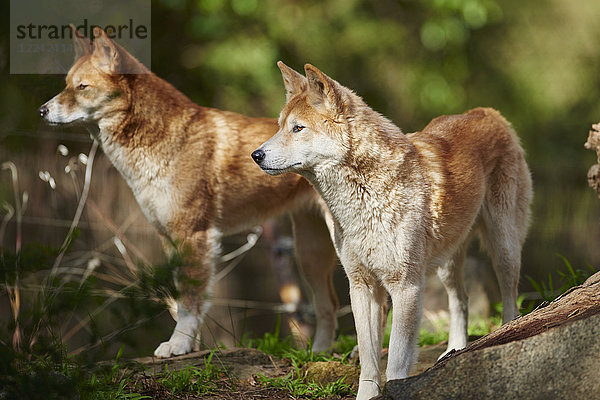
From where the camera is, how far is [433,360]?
3.87 m

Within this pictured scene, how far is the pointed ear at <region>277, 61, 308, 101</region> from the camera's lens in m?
3.33

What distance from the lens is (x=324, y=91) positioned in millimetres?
3129

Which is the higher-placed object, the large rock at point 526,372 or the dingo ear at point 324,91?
the dingo ear at point 324,91

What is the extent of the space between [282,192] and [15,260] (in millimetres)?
2513

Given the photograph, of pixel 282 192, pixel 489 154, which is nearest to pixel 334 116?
pixel 489 154

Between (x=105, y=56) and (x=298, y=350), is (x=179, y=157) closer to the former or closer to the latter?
(x=105, y=56)

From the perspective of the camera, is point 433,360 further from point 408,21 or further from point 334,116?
point 408,21

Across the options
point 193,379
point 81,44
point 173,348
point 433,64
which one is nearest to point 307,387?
point 193,379

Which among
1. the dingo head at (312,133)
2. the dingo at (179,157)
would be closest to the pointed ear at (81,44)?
the dingo at (179,157)

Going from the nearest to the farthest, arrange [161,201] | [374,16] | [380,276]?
[380,276] → [161,201] → [374,16]

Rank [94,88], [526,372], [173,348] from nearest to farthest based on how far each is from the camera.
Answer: [526,372]
[173,348]
[94,88]

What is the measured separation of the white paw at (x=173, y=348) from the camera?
13.0 feet

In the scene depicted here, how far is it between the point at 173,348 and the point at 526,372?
7.67ft

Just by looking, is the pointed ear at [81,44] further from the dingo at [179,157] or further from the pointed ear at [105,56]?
the pointed ear at [105,56]
